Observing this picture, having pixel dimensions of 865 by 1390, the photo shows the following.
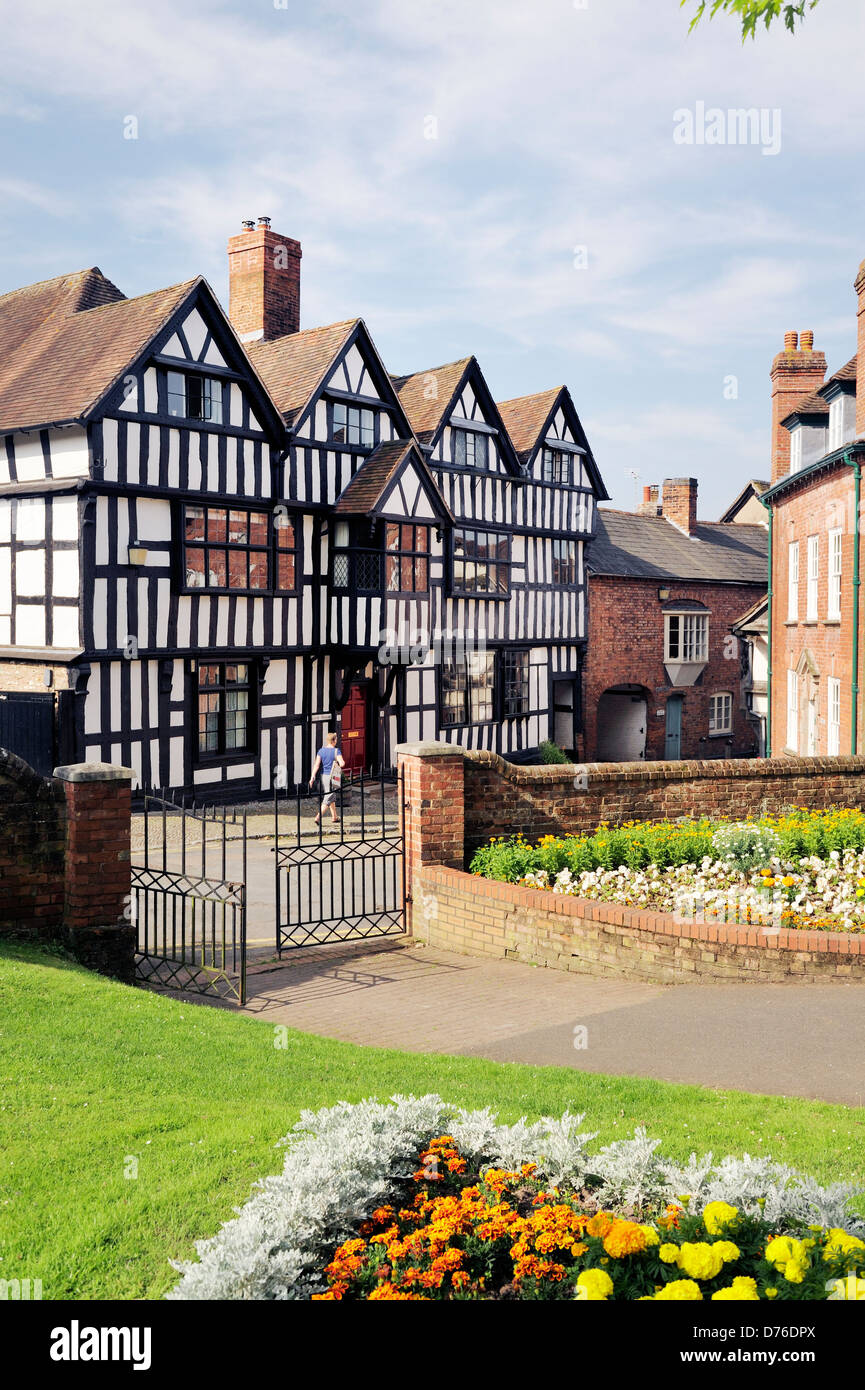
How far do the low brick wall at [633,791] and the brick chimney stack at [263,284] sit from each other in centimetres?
1801

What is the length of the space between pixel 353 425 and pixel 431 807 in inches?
574

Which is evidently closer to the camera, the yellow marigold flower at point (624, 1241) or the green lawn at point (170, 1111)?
the yellow marigold flower at point (624, 1241)

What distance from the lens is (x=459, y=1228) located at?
413 cm

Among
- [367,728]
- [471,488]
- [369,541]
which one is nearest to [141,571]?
[369,541]

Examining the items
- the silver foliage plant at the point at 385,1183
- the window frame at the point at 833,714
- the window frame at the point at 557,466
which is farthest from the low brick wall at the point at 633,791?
the window frame at the point at 557,466

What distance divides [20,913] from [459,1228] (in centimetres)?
667

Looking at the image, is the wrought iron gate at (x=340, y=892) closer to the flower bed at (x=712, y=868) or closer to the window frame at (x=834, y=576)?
the flower bed at (x=712, y=868)

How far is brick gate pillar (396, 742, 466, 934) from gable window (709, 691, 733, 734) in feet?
88.0

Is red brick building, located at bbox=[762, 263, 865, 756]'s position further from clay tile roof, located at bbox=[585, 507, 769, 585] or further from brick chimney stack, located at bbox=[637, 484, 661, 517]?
brick chimney stack, located at bbox=[637, 484, 661, 517]

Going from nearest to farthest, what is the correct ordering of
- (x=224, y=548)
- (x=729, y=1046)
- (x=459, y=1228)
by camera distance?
(x=459, y=1228), (x=729, y=1046), (x=224, y=548)

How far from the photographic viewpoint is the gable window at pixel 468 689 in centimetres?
2723

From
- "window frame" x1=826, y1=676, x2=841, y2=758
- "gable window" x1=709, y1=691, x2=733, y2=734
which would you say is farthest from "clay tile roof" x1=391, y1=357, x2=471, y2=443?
"gable window" x1=709, y1=691, x2=733, y2=734
